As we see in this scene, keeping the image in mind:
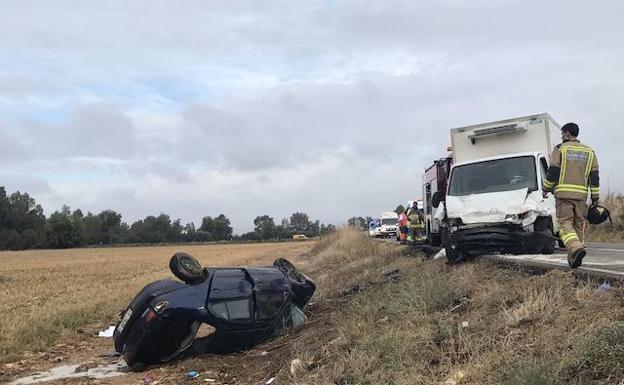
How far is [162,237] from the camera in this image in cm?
13950

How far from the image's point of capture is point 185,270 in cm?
820

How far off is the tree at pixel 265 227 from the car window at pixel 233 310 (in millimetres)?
127385

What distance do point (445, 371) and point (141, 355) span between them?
4391mm

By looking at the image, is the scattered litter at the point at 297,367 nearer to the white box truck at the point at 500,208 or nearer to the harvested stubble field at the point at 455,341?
the harvested stubble field at the point at 455,341

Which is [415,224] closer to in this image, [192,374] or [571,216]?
[571,216]

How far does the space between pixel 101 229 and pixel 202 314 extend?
13946cm

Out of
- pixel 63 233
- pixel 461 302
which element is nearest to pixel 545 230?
pixel 461 302

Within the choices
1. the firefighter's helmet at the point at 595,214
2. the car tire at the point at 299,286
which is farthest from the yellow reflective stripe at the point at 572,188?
the car tire at the point at 299,286

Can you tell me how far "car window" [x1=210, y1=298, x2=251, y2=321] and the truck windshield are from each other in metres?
5.13

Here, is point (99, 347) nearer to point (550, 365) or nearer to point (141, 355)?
point (141, 355)

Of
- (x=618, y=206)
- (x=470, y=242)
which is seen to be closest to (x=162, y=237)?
(x=618, y=206)

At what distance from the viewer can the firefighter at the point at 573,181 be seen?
766 centimetres

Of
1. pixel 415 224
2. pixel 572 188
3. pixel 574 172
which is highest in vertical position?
pixel 574 172

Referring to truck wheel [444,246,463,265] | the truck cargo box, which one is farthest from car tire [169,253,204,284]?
the truck cargo box
